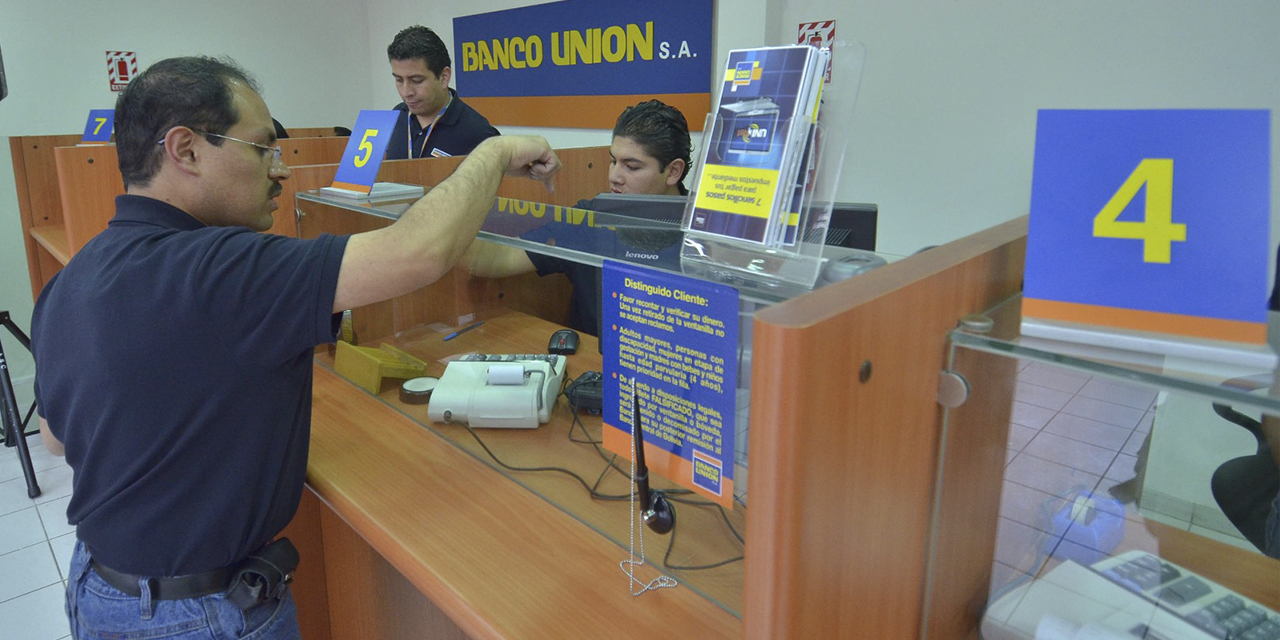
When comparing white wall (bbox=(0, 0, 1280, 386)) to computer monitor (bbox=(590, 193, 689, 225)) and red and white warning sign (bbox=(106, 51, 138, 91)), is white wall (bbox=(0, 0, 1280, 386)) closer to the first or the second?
red and white warning sign (bbox=(106, 51, 138, 91))

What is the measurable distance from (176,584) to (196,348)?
1.27ft

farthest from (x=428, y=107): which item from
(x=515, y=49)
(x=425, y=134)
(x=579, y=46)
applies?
(x=515, y=49)

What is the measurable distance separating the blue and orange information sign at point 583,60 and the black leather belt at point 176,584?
9.70 feet

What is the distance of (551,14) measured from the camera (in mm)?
4324

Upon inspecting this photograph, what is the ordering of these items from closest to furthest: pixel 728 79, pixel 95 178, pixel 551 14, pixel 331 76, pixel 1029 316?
pixel 1029 316 < pixel 728 79 < pixel 95 178 < pixel 551 14 < pixel 331 76

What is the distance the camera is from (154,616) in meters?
1.15

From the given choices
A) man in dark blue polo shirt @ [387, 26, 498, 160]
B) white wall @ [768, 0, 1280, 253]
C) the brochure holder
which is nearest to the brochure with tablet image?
the brochure holder

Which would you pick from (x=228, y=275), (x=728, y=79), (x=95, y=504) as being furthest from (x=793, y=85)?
(x=95, y=504)

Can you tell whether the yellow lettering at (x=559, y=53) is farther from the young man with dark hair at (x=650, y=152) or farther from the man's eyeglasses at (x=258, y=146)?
the man's eyeglasses at (x=258, y=146)

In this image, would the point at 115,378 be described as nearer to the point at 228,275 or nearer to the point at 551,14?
the point at 228,275

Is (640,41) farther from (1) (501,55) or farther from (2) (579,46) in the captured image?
(1) (501,55)

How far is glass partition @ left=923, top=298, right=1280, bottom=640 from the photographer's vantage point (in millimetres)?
718

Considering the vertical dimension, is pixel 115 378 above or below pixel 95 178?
below

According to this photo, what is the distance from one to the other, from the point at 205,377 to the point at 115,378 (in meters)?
0.12
